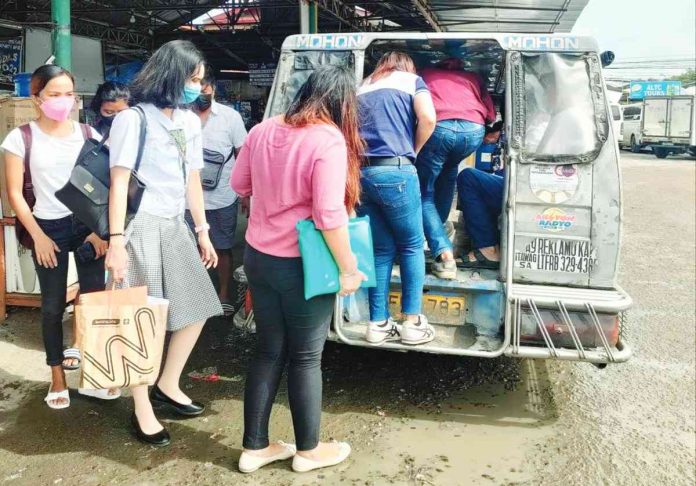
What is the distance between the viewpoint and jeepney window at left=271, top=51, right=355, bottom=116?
3.84m

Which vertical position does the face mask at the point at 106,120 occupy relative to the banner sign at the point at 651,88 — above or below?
below

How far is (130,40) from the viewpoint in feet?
50.4

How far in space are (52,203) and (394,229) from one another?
189cm

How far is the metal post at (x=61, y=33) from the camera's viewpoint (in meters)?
5.95

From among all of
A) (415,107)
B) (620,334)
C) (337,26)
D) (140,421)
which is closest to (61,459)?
(140,421)


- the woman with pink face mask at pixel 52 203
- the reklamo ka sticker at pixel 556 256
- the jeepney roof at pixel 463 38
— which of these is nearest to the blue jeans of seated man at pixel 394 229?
the reklamo ka sticker at pixel 556 256

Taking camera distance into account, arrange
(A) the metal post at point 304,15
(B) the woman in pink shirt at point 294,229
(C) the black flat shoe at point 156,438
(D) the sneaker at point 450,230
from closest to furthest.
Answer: (B) the woman in pink shirt at point 294,229
(C) the black flat shoe at point 156,438
(D) the sneaker at point 450,230
(A) the metal post at point 304,15

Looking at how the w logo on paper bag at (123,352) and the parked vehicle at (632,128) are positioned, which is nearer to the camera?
the w logo on paper bag at (123,352)

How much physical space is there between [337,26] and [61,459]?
12513 mm

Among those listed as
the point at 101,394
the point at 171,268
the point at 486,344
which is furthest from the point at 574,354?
A: the point at 101,394

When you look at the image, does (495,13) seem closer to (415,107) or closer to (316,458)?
(415,107)

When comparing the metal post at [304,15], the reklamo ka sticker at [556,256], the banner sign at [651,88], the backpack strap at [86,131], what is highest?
the banner sign at [651,88]

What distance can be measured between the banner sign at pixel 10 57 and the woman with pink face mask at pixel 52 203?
27.1ft

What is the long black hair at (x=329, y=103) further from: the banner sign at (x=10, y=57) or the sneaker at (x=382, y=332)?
the banner sign at (x=10, y=57)
